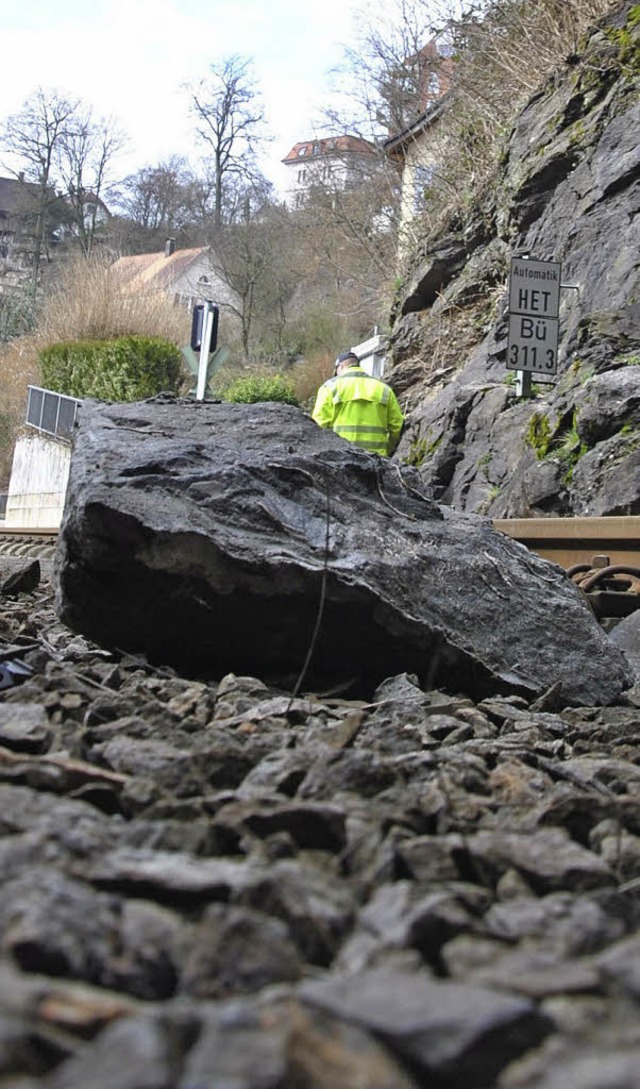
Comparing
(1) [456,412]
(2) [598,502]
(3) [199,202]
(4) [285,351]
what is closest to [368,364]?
(1) [456,412]

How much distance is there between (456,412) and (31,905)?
1352 cm

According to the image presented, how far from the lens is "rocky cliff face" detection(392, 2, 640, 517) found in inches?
423

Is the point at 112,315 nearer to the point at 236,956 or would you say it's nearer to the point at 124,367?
the point at 124,367

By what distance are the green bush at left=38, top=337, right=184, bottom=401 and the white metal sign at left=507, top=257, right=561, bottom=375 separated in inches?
719

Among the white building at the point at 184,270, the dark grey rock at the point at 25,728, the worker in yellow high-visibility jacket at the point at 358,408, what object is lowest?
the dark grey rock at the point at 25,728

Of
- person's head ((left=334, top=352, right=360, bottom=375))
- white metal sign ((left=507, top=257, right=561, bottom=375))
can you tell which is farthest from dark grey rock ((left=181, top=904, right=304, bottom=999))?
white metal sign ((left=507, top=257, right=561, bottom=375))

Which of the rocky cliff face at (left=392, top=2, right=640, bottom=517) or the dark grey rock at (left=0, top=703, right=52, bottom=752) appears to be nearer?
the dark grey rock at (left=0, top=703, right=52, bottom=752)

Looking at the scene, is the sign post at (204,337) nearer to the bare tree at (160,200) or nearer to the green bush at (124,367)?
the green bush at (124,367)

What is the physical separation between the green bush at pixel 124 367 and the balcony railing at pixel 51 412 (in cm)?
189

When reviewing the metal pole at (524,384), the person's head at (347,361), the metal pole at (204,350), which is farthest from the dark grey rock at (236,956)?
the metal pole at (204,350)

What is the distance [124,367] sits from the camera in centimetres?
2952

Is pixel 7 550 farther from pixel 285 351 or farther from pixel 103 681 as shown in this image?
pixel 285 351

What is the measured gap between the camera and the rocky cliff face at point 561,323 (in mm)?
10734

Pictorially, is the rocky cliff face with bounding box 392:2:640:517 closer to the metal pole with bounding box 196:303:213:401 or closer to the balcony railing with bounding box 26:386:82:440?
the metal pole with bounding box 196:303:213:401
